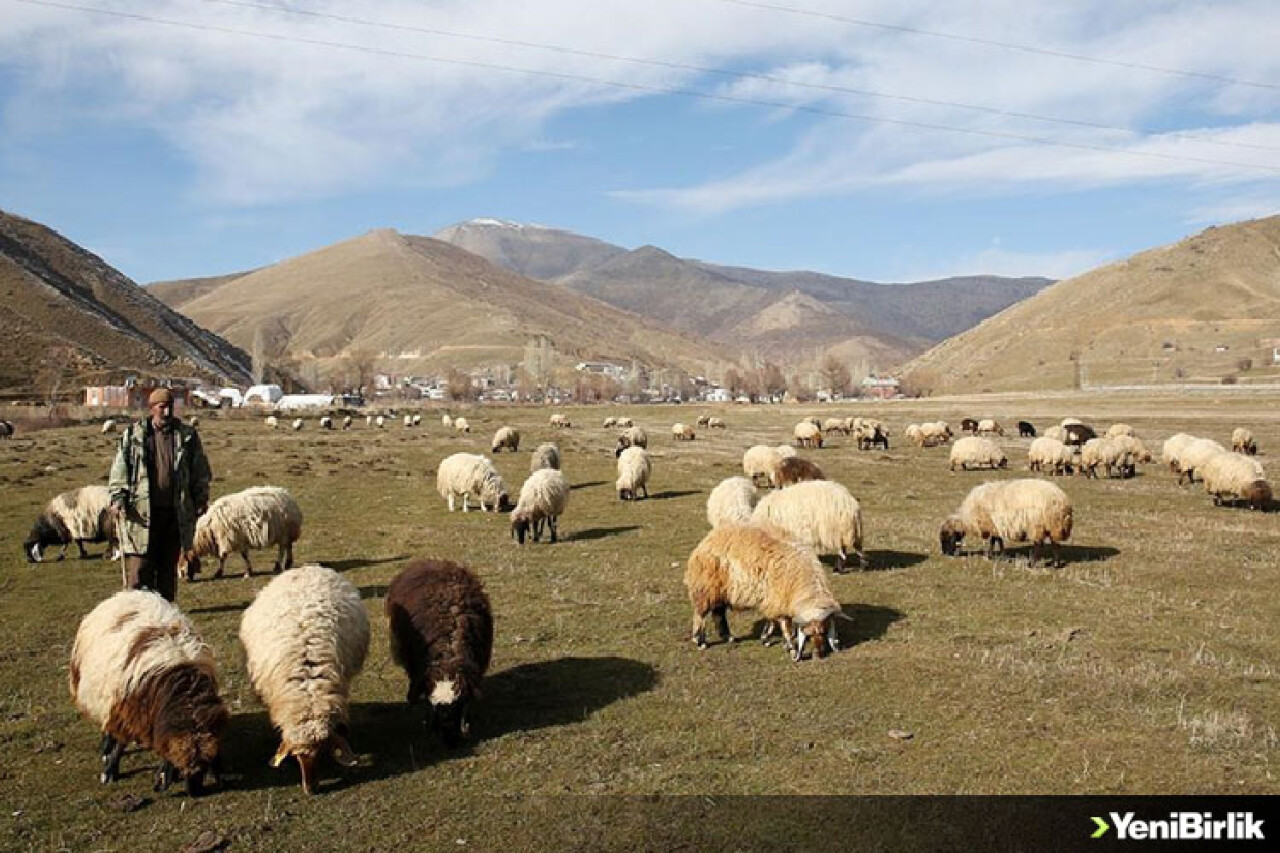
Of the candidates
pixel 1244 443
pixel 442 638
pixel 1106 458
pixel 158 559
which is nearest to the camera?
pixel 442 638

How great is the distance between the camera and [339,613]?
8.76 meters

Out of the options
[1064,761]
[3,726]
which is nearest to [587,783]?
[1064,761]

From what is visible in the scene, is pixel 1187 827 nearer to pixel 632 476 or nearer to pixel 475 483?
pixel 475 483

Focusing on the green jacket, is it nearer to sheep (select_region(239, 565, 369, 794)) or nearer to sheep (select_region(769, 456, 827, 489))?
sheep (select_region(239, 565, 369, 794))

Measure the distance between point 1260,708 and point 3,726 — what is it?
13.5 m

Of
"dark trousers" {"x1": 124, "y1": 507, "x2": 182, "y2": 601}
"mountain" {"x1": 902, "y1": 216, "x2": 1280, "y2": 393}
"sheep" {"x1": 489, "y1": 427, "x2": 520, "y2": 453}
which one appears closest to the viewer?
"dark trousers" {"x1": 124, "y1": 507, "x2": 182, "y2": 601}

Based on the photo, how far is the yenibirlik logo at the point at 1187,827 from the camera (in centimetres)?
653

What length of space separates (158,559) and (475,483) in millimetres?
14918

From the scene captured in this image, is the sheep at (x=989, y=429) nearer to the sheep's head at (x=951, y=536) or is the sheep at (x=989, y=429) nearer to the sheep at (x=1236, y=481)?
the sheep at (x=1236, y=481)

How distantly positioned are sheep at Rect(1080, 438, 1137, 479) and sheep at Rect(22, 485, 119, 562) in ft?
106

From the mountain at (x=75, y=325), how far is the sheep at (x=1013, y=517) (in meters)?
99.2

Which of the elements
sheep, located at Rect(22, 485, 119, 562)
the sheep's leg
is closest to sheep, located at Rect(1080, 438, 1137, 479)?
sheep, located at Rect(22, 485, 119, 562)

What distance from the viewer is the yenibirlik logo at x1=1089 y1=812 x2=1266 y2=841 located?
6.53m

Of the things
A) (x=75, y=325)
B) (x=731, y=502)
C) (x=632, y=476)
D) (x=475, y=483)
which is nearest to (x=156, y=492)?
(x=731, y=502)
